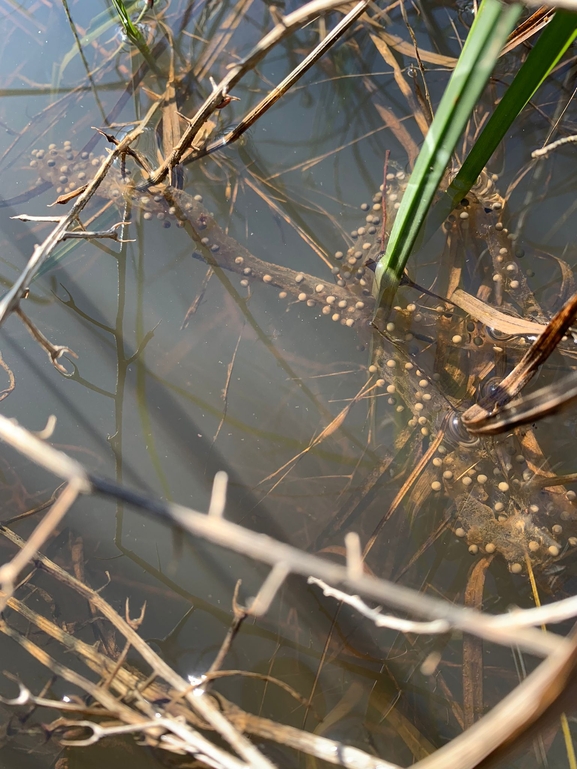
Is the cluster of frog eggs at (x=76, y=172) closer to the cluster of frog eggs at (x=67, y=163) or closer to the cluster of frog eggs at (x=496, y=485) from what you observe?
the cluster of frog eggs at (x=67, y=163)

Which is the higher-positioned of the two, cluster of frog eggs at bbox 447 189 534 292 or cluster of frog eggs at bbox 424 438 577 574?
cluster of frog eggs at bbox 447 189 534 292

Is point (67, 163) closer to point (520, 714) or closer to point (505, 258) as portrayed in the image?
point (505, 258)

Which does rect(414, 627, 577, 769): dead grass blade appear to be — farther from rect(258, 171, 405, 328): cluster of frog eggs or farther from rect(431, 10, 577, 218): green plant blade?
rect(258, 171, 405, 328): cluster of frog eggs

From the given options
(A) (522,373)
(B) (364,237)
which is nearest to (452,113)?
(A) (522,373)

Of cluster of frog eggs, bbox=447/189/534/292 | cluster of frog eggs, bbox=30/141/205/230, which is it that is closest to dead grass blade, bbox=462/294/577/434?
cluster of frog eggs, bbox=447/189/534/292

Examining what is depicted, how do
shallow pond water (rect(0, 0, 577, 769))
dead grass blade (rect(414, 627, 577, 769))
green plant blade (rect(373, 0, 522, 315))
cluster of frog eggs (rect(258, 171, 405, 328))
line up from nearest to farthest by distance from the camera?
dead grass blade (rect(414, 627, 577, 769)), green plant blade (rect(373, 0, 522, 315)), shallow pond water (rect(0, 0, 577, 769)), cluster of frog eggs (rect(258, 171, 405, 328))

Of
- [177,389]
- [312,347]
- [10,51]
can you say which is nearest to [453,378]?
[312,347]

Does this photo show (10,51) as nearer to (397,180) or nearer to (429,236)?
(397,180)
